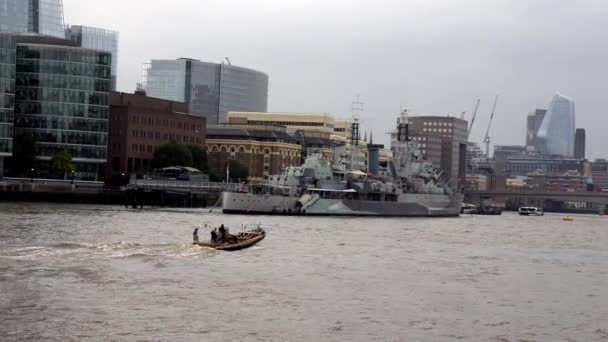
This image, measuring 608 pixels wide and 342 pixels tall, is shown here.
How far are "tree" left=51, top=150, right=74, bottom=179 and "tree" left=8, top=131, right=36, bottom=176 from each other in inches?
133

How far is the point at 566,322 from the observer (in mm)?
53656

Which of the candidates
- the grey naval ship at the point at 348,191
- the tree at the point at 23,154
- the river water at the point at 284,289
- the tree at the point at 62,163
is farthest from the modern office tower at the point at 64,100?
the river water at the point at 284,289

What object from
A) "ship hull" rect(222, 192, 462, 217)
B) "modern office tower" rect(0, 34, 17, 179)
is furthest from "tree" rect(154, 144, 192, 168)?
"ship hull" rect(222, 192, 462, 217)

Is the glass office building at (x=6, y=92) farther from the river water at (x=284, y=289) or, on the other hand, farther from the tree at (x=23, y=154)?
the river water at (x=284, y=289)

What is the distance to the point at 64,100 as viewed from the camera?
171375mm

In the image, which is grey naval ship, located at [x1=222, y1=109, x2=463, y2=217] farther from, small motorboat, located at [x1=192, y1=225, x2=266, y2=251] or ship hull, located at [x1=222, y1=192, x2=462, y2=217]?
small motorboat, located at [x1=192, y1=225, x2=266, y2=251]

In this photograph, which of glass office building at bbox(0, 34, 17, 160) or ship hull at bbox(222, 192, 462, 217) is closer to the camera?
ship hull at bbox(222, 192, 462, 217)

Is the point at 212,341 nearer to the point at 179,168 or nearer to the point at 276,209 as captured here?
the point at 276,209

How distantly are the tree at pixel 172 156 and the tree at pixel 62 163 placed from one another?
25445 mm

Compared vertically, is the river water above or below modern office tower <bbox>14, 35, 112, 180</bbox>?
below

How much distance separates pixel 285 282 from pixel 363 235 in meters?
45.4

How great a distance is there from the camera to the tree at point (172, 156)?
19062 cm

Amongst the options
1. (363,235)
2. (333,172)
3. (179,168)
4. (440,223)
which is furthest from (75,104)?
(363,235)

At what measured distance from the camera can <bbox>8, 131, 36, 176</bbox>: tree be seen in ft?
540
